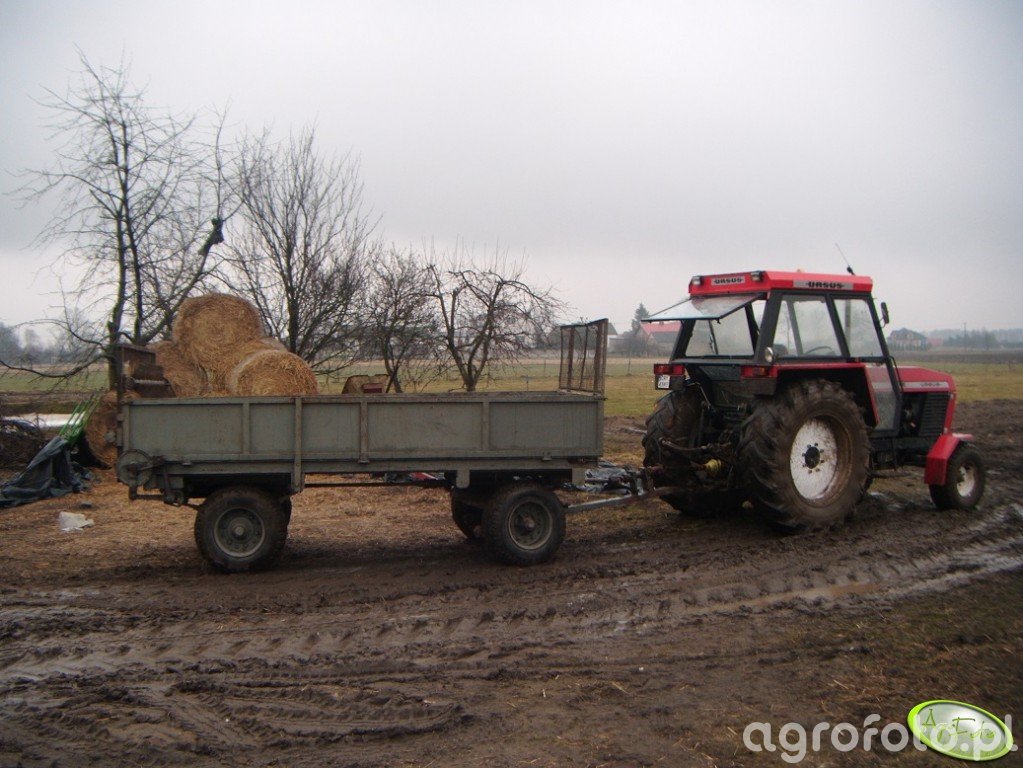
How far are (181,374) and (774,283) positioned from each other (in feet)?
25.0

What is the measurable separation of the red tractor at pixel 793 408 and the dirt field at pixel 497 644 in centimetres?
45

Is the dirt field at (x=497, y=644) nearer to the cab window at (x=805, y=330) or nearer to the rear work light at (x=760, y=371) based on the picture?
the rear work light at (x=760, y=371)

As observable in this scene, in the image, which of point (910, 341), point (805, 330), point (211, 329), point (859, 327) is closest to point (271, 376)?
point (211, 329)

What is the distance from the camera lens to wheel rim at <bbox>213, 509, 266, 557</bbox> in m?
7.16

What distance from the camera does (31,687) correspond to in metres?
4.96

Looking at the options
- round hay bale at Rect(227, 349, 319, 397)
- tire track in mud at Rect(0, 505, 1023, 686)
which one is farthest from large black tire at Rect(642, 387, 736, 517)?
round hay bale at Rect(227, 349, 319, 397)

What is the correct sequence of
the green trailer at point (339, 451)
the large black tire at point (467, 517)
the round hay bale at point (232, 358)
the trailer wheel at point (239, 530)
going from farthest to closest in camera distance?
the round hay bale at point (232, 358) < the large black tire at point (467, 517) < the trailer wheel at point (239, 530) < the green trailer at point (339, 451)

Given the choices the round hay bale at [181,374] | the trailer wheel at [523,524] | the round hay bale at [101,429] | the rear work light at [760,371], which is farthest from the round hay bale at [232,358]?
the rear work light at [760,371]

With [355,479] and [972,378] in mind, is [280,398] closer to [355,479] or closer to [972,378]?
[355,479]

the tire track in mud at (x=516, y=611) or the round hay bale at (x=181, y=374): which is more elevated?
the round hay bale at (x=181, y=374)

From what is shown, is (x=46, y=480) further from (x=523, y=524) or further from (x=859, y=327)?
(x=859, y=327)

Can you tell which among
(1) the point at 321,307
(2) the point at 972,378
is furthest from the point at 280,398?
(2) the point at 972,378

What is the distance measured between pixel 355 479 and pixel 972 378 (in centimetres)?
3408

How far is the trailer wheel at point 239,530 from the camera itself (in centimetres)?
711
